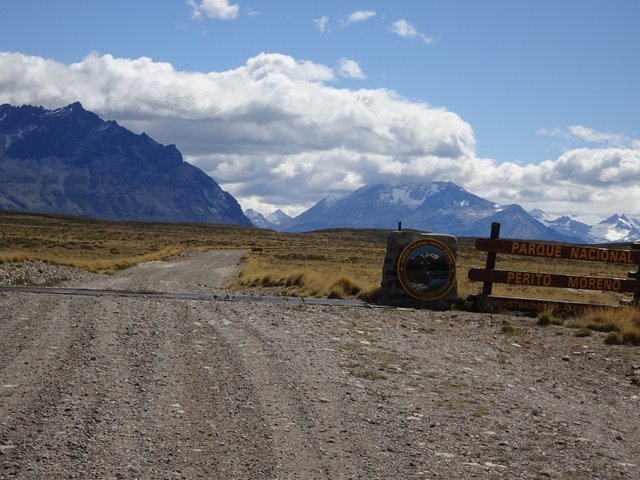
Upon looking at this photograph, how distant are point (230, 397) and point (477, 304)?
11.7m

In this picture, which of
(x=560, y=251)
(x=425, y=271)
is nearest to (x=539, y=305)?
(x=560, y=251)

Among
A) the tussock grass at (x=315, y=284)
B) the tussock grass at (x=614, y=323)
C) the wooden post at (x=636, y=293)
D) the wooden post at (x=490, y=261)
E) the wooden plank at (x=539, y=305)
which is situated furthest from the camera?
the tussock grass at (x=315, y=284)

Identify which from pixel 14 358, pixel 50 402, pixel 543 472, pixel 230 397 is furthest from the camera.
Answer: pixel 14 358

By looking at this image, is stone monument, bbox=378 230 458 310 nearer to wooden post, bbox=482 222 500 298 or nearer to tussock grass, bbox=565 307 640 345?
wooden post, bbox=482 222 500 298

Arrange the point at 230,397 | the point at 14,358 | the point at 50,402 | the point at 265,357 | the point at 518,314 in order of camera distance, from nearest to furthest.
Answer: the point at 50,402 < the point at 230,397 < the point at 14,358 < the point at 265,357 < the point at 518,314

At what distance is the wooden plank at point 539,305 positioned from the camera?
59.2 ft

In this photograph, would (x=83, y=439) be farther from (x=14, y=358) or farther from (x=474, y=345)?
(x=474, y=345)

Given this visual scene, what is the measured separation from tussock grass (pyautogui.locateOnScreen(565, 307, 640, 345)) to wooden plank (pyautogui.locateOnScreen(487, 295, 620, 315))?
37cm

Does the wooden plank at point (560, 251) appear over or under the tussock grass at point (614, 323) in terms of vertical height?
over

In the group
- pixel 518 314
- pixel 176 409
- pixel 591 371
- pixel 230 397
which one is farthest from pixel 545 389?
pixel 518 314

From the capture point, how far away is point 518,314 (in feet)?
60.1

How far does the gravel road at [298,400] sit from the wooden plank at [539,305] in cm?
367

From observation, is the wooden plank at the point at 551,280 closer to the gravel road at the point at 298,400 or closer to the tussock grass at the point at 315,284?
the tussock grass at the point at 315,284

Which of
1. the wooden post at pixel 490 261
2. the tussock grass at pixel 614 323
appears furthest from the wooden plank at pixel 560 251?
the tussock grass at pixel 614 323
